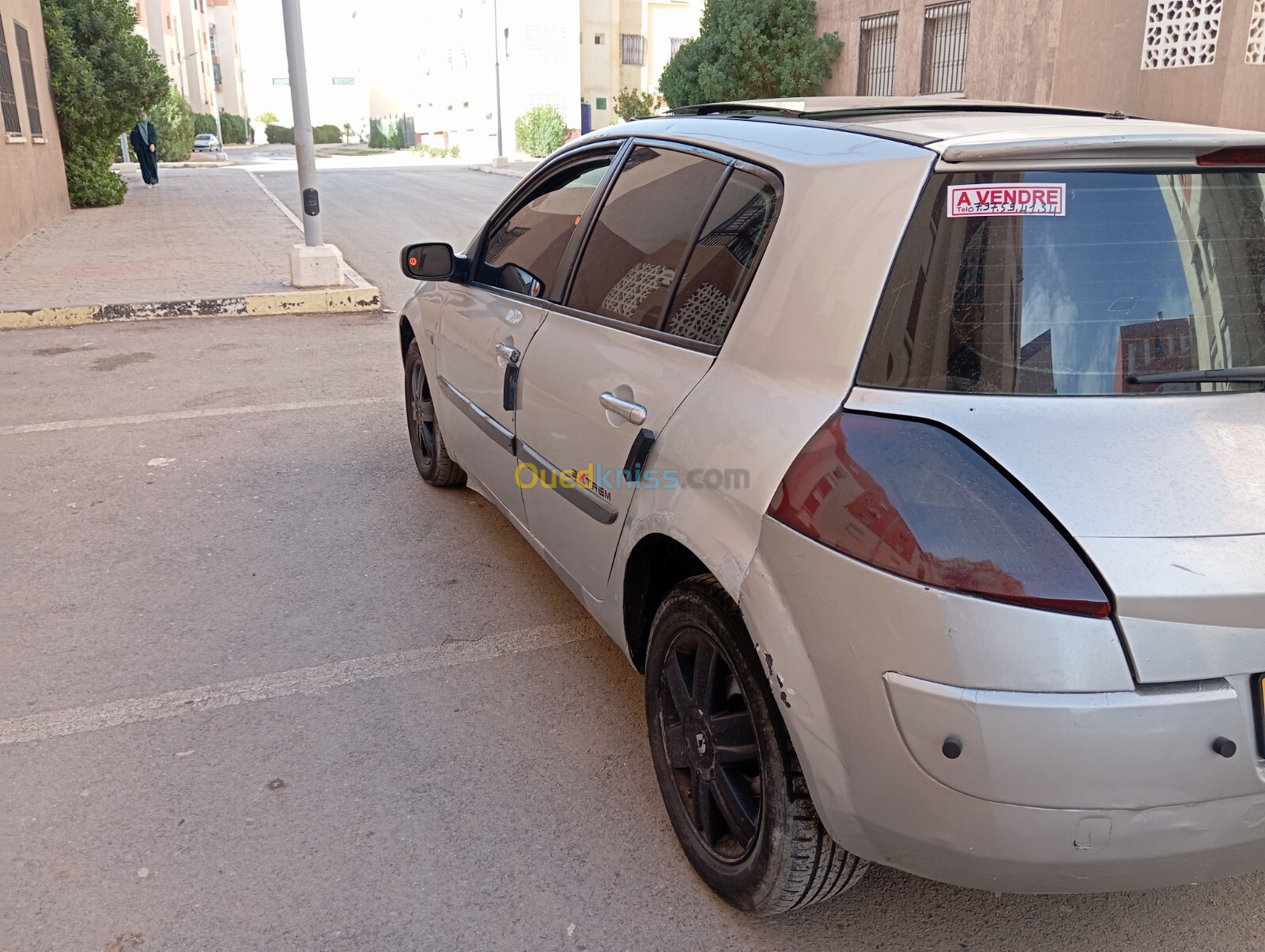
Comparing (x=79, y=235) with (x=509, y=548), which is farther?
(x=79, y=235)

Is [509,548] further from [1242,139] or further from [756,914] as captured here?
[1242,139]

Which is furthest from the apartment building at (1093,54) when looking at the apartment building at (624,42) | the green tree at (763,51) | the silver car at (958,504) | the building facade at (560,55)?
the apartment building at (624,42)

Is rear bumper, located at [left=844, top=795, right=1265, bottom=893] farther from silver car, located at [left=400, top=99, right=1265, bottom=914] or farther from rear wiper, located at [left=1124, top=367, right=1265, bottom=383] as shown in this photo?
rear wiper, located at [left=1124, top=367, right=1265, bottom=383]

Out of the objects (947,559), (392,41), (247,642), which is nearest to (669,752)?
(947,559)

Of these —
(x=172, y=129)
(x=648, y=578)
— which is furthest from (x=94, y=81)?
(x=172, y=129)

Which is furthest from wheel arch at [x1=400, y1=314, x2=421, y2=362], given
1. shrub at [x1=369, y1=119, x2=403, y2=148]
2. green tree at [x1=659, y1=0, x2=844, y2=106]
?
shrub at [x1=369, y1=119, x2=403, y2=148]

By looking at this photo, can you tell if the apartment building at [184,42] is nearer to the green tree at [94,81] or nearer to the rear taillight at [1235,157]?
the green tree at [94,81]

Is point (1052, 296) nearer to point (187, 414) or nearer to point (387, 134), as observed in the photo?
point (187, 414)

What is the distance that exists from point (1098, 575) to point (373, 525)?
3.61 metres

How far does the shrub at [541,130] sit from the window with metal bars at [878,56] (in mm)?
23920

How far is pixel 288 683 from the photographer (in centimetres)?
345

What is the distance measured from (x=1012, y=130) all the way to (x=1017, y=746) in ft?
4.08

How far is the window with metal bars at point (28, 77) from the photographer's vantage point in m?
16.3

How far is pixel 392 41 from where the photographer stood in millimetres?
79625
